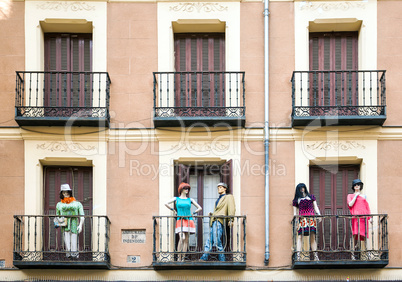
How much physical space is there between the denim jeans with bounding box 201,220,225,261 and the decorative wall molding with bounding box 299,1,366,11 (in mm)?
5564

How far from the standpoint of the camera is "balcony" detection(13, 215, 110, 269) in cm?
2056

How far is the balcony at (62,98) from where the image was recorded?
21344mm

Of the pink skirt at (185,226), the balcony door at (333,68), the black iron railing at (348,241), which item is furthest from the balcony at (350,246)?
the balcony door at (333,68)

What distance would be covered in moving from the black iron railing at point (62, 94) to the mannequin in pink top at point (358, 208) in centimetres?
584

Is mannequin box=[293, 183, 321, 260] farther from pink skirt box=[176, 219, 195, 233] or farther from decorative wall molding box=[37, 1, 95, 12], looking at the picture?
decorative wall molding box=[37, 1, 95, 12]

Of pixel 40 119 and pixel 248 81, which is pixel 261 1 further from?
pixel 40 119

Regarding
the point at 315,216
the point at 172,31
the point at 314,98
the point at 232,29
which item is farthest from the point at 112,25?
the point at 315,216

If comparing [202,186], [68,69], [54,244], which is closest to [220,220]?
[202,186]

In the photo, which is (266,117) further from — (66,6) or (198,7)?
(66,6)

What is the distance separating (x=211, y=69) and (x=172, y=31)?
1.30 metres

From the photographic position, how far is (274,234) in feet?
69.5

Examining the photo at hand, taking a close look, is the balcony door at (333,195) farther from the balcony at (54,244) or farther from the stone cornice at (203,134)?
the balcony at (54,244)

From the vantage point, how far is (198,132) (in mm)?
21609

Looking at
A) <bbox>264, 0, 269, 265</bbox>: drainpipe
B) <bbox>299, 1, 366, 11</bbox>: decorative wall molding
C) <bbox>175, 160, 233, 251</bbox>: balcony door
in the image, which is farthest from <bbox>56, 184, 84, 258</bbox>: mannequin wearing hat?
<bbox>299, 1, 366, 11</bbox>: decorative wall molding
